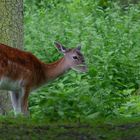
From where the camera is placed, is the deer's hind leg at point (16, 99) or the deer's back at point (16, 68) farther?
the deer's hind leg at point (16, 99)

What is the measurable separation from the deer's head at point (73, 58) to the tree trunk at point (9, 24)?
0.76 metres

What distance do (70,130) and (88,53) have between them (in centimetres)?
756

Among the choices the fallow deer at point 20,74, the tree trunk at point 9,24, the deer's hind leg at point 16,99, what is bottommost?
the deer's hind leg at point 16,99

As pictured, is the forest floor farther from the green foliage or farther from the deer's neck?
the deer's neck

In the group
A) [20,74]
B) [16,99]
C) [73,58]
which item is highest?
[73,58]

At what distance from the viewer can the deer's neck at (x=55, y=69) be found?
11.3 metres

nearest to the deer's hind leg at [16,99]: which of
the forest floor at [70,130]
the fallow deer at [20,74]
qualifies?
the fallow deer at [20,74]

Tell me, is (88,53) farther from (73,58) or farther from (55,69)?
(55,69)

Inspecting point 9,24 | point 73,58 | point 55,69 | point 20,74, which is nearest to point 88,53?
point 73,58

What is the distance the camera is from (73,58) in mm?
11664

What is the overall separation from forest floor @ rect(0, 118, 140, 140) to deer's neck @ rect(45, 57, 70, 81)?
173 inches

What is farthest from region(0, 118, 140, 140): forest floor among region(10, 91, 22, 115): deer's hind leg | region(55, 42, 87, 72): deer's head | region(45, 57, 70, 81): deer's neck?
region(55, 42, 87, 72): deer's head

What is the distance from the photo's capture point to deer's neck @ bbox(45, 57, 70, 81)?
37.0 feet

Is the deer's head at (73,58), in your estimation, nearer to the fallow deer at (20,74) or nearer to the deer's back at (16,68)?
the fallow deer at (20,74)
